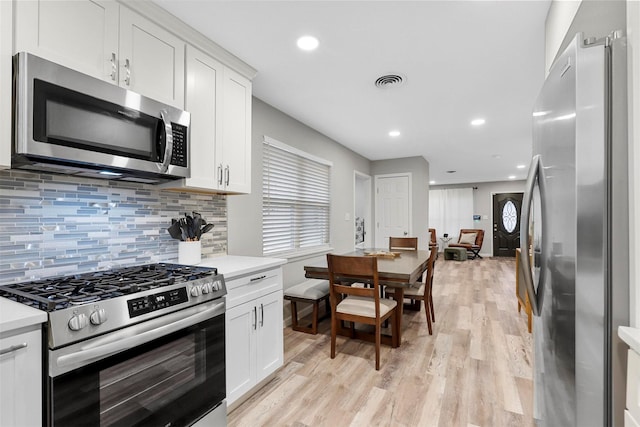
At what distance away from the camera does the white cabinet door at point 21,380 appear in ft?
3.20

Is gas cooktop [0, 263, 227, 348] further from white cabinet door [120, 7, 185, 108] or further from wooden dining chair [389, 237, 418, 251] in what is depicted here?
wooden dining chair [389, 237, 418, 251]

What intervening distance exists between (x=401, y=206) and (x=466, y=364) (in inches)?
149

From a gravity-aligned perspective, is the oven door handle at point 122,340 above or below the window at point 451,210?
below

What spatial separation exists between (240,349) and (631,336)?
185 cm

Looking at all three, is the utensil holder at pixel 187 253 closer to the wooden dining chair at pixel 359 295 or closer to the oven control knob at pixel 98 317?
the oven control knob at pixel 98 317

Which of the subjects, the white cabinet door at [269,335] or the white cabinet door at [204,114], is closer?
the white cabinet door at [204,114]

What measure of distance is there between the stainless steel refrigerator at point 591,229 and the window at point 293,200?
261cm

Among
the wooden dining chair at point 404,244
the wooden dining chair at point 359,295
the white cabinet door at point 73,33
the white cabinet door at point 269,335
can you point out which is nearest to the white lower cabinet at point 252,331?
the white cabinet door at point 269,335

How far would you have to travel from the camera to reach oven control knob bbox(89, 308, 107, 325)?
45.1 inches

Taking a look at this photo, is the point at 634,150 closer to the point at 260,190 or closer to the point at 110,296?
the point at 110,296

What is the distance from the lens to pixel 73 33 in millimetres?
1413

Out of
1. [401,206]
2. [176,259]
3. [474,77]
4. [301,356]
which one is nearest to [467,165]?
[401,206]

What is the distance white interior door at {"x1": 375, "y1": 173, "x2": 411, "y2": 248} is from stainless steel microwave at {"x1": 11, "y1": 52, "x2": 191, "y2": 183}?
Answer: 482 cm

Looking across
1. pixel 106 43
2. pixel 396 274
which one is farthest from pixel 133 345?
pixel 396 274
